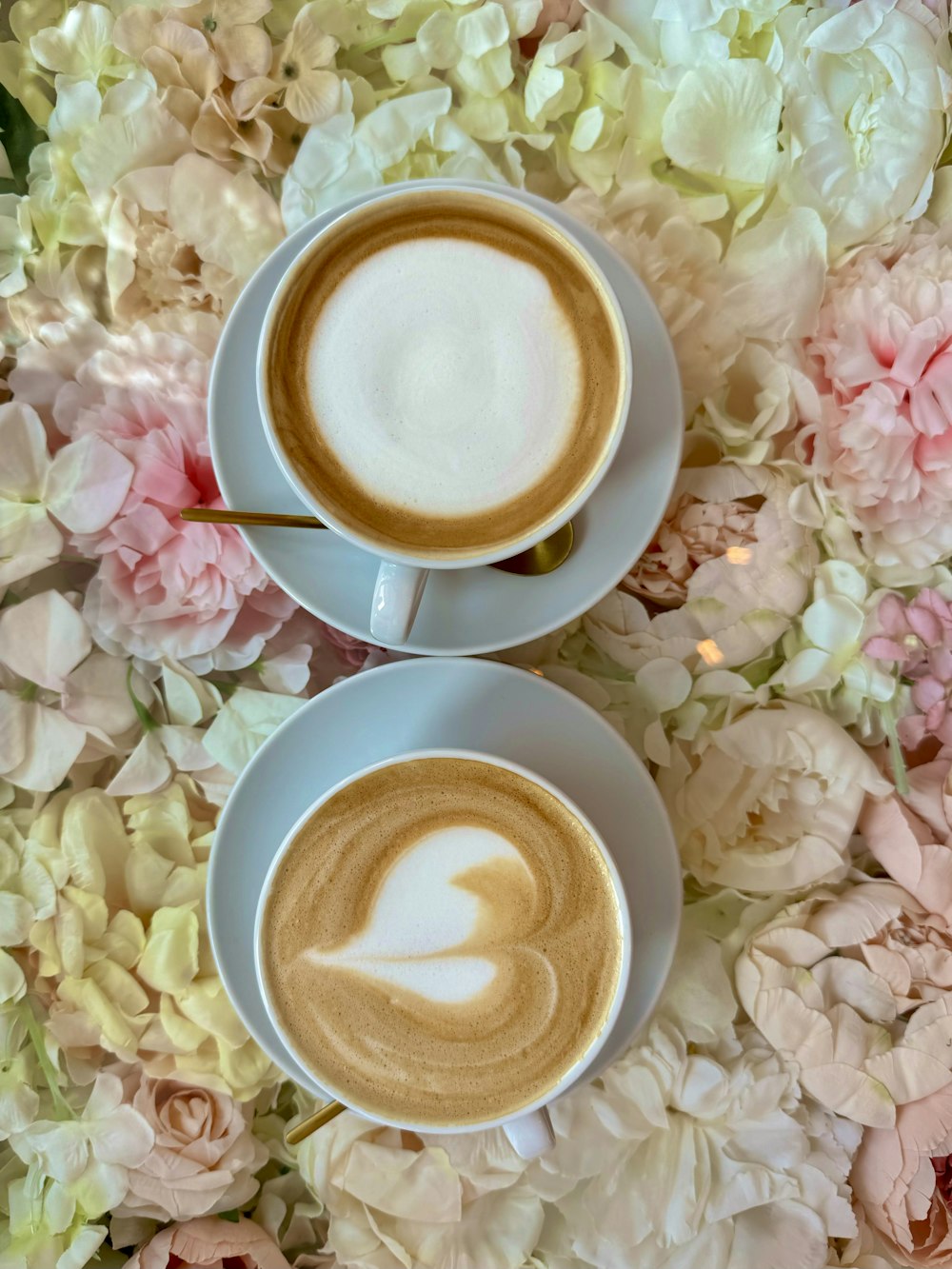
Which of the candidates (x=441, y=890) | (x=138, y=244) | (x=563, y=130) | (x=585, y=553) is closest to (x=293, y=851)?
(x=441, y=890)

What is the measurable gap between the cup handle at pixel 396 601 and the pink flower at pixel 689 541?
0.77 ft

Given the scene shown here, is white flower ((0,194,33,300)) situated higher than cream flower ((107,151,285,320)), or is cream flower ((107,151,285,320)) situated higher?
cream flower ((107,151,285,320))

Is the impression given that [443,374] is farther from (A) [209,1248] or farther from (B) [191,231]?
(A) [209,1248]

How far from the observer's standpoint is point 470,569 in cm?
79

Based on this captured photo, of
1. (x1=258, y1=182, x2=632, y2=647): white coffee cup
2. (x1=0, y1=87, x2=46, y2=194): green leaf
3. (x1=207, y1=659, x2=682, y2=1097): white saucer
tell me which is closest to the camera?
(x1=258, y1=182, x2=632, y2=647): white coffee cup

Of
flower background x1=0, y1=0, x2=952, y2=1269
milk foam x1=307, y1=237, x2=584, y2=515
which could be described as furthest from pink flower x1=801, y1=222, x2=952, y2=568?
milk foam x1=307, y1=237, x2=584, y2=515

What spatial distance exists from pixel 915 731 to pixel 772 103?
536 mm

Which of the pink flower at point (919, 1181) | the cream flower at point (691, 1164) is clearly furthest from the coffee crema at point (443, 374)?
the pink flower at point (919, 1181)

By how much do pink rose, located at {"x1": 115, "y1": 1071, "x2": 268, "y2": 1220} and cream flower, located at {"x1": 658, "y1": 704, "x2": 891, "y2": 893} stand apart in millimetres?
456

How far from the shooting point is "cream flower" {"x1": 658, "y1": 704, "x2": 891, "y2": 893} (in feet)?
2.73

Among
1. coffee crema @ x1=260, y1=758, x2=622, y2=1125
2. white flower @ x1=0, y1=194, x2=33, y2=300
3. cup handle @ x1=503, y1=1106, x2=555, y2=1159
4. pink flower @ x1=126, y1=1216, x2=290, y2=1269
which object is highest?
white flower @ x1=0, y1=194, x2=33, y2=300

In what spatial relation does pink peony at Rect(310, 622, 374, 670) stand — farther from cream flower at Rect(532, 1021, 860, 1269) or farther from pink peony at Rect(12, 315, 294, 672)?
cream flower at Rect(532, 1021, 860, 1269)

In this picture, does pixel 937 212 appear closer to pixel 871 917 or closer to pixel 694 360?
pixel 694 360

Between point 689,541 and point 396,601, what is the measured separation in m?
0.28
